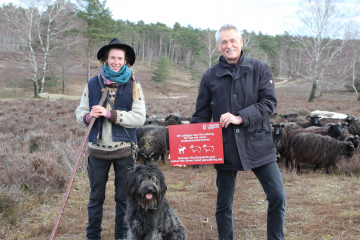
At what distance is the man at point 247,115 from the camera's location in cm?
307

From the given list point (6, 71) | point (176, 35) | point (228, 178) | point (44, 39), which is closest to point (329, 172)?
point (228, 178)

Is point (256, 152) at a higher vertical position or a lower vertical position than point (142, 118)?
lower

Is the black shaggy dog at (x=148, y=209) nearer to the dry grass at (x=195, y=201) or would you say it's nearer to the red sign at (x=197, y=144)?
the red sign at (x=197, y=144)

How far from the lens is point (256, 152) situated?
309 centimetres

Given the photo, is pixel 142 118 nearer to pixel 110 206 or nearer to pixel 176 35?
pixel 110 206

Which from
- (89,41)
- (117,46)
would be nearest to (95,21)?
(89,41)

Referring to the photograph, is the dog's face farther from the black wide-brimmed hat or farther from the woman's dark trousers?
the black wide-brimmed hat

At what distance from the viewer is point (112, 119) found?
3482 mm

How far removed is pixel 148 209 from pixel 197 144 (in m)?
1.03

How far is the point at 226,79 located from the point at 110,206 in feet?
12.4

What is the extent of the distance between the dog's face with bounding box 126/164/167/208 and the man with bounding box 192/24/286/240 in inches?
33.0

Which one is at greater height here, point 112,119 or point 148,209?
point 112,119

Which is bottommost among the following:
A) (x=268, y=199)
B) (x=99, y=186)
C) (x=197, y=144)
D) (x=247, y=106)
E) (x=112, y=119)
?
(x=99, y=186)

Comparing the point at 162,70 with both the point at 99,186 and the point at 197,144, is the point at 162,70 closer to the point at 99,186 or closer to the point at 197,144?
the point at 99,186
